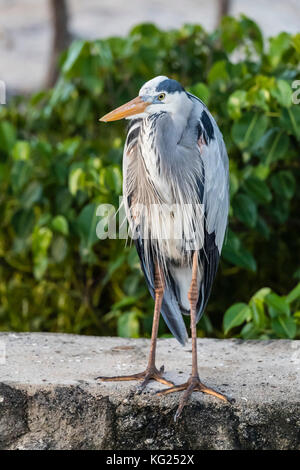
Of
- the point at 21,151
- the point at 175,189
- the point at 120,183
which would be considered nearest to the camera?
the point at 175,189

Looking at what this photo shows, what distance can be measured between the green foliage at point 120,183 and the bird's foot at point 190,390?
2.16 ft

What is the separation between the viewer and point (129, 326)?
3.55m

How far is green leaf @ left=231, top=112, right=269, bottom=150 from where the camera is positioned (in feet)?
11.3

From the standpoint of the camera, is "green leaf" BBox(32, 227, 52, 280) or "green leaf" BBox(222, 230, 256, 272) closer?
"green leaf" BBox(222, 230, 256, 272)

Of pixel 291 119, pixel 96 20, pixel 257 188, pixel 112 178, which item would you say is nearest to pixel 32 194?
pixel 112 178

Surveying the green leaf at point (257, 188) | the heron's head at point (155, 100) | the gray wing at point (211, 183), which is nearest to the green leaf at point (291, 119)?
the green leaf at point (257, 188)

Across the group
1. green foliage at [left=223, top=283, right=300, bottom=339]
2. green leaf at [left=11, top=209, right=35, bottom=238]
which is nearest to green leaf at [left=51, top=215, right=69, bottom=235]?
green leaf at [left=11, top=209, right=35, bottom=238]

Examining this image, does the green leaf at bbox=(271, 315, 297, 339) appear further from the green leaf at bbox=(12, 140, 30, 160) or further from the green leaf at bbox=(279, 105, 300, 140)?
the green leaf at bbox=(12, 140, 30, 160)

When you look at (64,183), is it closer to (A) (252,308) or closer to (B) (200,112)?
(A) (252,308)

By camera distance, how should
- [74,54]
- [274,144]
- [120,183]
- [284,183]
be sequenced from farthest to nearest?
[74,54] → [284,183] → [274,144] → [120,183]

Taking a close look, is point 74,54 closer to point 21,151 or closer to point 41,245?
point 21,151

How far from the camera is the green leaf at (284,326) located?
3.12m

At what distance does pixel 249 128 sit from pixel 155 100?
1265 mm
